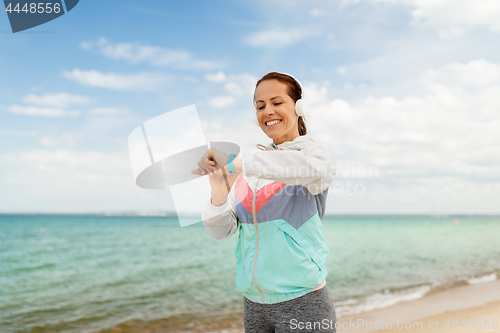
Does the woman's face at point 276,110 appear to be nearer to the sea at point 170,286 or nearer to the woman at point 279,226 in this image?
the woman at point 279,226

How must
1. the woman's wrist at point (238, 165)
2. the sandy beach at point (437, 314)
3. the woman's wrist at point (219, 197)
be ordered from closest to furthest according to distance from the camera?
the woman's wrist at point (238, 165), the woman's wrist at point (219, 197), the sandy beach at point (437, 314)

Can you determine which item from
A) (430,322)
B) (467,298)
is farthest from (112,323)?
(467,298)

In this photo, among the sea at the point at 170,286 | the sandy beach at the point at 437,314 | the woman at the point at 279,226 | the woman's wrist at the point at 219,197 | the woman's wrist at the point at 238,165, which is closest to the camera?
the woman's wrist at the point at 238,165

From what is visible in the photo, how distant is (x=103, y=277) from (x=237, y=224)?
11390 mm

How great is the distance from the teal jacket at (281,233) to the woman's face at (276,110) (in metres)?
0.10

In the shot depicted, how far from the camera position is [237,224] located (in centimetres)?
156

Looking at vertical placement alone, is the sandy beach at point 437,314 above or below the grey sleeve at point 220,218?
below

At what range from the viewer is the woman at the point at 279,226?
1.30 m

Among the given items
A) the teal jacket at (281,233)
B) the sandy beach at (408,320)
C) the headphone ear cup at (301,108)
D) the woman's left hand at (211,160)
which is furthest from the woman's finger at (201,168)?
the sandy beach at (408,320)

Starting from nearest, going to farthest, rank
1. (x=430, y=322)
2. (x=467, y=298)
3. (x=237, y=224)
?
1. (x=237, y=224)
2. (x=430, y=322)
3. (x=467, y=298)

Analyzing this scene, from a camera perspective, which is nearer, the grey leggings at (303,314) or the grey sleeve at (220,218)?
the grey leggings at (303,314)

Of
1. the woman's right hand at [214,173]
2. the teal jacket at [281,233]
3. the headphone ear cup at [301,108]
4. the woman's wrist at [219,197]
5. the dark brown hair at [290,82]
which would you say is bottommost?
the teal jacket at [281,233]

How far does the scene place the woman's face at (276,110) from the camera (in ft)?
4.78

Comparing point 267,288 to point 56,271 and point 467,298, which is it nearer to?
point 467,298
